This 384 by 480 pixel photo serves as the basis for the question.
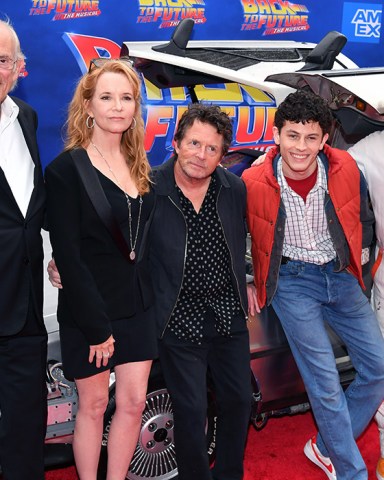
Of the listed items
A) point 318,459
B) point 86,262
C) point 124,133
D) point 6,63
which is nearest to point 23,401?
point 86,262

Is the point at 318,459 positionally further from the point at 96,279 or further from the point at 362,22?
the point at 362,22

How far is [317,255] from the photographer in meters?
3.54

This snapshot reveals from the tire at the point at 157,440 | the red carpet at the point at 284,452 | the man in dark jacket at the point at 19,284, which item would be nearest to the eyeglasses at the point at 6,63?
the man in dark jacket at the point at 19,284

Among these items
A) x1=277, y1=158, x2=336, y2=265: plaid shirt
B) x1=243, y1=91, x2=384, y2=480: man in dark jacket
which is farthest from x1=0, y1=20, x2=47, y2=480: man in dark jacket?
x1=277, y1=158, x2=336, y2=265: plaid shirt

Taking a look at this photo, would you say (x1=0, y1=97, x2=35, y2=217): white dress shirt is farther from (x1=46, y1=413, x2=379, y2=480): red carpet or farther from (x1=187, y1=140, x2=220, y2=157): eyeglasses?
(x1=46, y1=413, x2=379, y2=480): red carpet

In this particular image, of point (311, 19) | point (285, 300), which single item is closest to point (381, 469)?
point (285, 300)

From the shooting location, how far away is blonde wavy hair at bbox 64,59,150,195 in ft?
9.85

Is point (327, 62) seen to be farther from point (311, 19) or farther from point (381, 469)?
point (311, 19)

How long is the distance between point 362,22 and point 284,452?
859 centimetres

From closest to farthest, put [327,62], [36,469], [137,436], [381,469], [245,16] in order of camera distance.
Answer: [36,469], [137,436], [381,469], [327,62], [245,16]

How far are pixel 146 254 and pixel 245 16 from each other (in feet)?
24.5

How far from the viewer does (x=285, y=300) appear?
3592 millimetres

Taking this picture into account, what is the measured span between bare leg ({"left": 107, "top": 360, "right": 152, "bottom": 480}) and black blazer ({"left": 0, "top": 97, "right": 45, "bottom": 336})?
0.47m

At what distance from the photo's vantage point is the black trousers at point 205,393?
10.6ft
